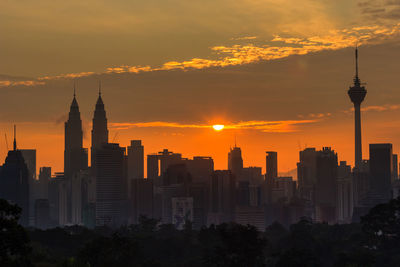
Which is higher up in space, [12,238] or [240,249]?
[12,238]

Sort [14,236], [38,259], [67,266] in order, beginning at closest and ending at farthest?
[14,236] < [67,266] < [38,259]

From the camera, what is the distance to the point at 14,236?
81.2 meters

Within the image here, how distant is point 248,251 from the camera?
152m

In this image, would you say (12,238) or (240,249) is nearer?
(12,238)

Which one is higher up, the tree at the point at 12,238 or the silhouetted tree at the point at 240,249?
the tree at the point at 12,238

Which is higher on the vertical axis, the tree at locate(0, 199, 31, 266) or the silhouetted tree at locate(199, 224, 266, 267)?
the tree at locate(0, 199, 31, 266)

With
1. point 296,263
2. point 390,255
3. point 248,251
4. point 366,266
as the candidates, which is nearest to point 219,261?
point 248,251

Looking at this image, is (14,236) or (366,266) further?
(366,266)

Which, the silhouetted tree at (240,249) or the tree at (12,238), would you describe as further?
the silhouetted tree at (240,249)

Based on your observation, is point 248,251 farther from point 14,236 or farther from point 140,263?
point 14,236

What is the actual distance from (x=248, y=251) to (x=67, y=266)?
207 ft

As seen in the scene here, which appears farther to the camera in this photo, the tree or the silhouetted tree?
the silhouetted tree

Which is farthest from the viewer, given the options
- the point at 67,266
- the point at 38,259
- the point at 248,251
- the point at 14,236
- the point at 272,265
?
the point at 272,265

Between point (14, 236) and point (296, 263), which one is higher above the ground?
point (14, 236)
